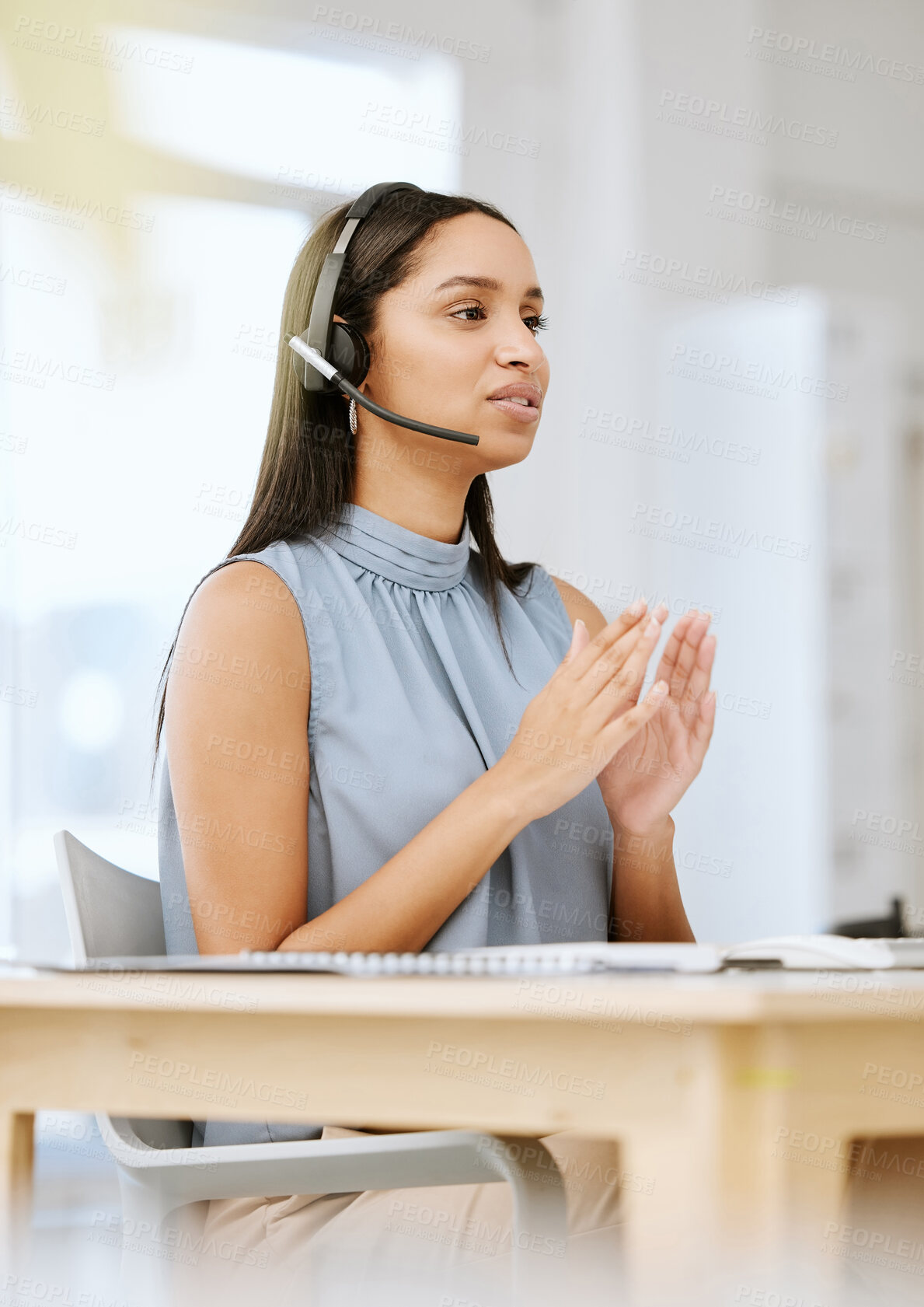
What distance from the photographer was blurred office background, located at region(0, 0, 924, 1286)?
3049 mm

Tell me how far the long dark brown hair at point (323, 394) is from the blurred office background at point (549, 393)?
1775 millimetres

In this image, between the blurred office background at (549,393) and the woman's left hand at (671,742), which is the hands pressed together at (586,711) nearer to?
the woman's left hand at (671,742)

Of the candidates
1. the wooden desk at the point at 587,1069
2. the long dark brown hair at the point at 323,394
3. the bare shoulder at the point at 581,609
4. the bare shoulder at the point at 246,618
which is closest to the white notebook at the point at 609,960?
the wooden desk at the point at 587,1069

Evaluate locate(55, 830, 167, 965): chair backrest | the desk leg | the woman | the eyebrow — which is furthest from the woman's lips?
the desk leg

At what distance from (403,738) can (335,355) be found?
1.37 ft

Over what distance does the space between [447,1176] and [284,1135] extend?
224 mm

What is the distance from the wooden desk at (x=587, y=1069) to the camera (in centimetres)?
54

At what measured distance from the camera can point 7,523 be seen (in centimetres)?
298

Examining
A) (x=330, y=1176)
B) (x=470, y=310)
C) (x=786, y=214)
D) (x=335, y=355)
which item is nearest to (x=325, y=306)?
(x=335, y=355)

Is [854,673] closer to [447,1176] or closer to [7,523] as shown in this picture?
[7,523]

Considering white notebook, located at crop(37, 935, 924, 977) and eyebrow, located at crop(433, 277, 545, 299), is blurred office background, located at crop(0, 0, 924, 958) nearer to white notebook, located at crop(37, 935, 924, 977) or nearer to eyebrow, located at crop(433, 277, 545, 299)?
eyebrow, located at crop(433, 277, 545, 299)

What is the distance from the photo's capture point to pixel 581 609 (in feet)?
5.34

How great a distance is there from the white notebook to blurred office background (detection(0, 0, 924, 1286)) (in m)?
2.35

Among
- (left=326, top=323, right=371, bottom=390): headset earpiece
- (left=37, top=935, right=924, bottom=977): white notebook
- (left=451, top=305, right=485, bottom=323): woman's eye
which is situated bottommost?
(left=37, top=935, right=924, bottom=977): white notebook
